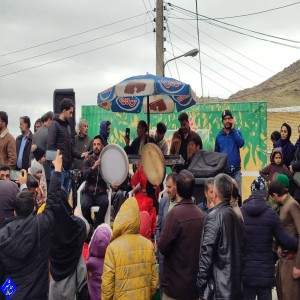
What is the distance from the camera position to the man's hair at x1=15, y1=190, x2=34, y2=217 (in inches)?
223

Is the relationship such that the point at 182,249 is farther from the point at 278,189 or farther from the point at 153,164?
the point at 153,164

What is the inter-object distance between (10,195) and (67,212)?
77.0 inches

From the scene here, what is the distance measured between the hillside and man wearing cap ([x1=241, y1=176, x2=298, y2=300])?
50.3 m

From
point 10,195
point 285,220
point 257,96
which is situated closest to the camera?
point 285,220

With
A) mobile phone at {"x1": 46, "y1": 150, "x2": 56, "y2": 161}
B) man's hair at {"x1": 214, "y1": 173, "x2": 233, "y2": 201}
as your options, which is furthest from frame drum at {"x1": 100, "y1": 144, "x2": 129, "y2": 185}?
man's hair at {"x1": 214, "y1": 173, "x2": 233, "y2": 201}

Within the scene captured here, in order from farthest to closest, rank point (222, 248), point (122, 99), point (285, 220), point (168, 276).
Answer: point (122, 99), point (285, 220), point (168, 276), point (222, 248)

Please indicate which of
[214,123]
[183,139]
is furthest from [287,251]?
[214,123]

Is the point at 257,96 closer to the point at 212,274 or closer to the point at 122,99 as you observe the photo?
the point at 122,99

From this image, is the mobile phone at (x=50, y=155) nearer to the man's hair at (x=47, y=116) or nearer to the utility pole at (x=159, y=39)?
the man's hair at (x=47, y=116)

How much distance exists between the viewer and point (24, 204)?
18.6ft

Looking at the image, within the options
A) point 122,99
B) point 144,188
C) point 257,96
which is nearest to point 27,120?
point 122,99

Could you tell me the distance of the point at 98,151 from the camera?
965 centimetres

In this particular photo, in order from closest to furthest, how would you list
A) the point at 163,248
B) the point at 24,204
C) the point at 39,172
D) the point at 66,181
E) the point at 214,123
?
1. the point at 24,204
2. the point at 163,248
3. the point at 39,172
4. the point at 66,181
5. the point at 214,123

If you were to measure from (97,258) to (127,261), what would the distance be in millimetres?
1010
